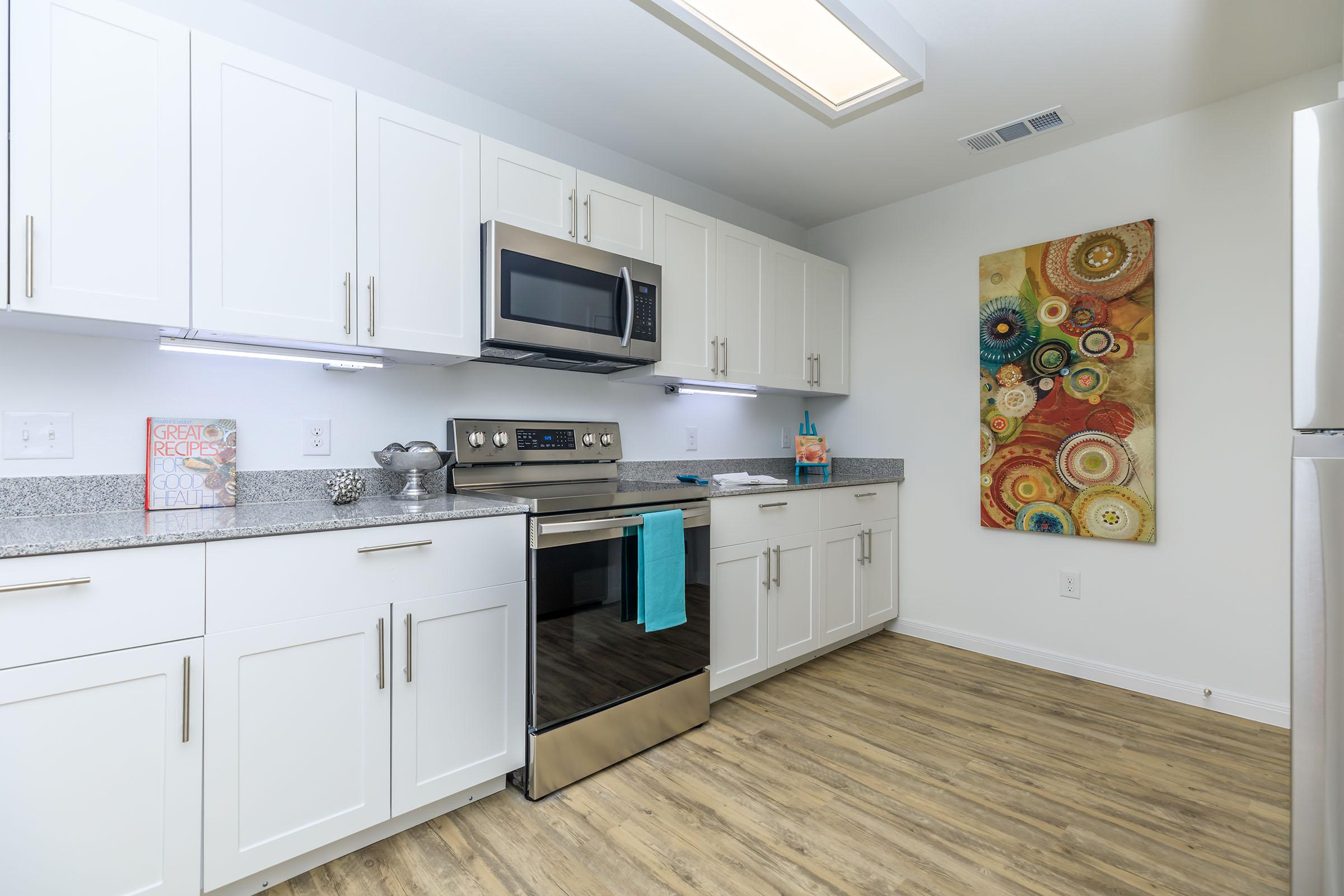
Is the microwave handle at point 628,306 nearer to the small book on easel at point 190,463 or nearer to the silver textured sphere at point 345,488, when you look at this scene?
the silver textured sphere at point 345,488

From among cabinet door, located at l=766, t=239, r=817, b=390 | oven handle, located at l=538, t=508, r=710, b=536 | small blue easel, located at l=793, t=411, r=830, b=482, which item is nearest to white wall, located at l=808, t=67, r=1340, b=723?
small blue easel, located at l=793, t=411, r=830, b=482

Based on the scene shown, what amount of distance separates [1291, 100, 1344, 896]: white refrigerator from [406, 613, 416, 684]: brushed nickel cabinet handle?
179 centimetres

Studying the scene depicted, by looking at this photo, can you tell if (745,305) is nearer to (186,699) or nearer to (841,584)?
(841,584)

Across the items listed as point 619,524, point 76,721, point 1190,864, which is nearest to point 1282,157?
point 1190,864

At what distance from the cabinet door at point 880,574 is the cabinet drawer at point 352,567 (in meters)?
2.05

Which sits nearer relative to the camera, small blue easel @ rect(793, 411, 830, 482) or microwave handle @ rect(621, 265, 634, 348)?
microwave handle @ rect(621, 265, 634, 348)

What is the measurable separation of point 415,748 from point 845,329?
3.04 meters

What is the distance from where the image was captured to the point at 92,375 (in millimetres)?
1718

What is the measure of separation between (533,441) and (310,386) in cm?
80

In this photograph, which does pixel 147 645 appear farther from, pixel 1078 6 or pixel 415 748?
pixel 1078 6

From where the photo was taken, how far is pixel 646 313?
251 centimetres

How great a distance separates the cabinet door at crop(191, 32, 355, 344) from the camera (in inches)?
63.0

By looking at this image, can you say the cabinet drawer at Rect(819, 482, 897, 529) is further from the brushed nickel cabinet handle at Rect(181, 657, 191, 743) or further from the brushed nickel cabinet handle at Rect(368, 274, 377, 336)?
the brushed nickel cabinet handle at Rect(181, 657, 191, 743)

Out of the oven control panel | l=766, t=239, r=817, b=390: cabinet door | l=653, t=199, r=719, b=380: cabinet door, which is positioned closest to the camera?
the oven control panel
